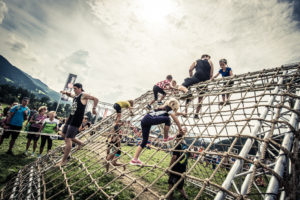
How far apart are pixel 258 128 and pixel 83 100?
117 inches

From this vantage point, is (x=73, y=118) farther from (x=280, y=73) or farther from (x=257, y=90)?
(x=280, y=73)

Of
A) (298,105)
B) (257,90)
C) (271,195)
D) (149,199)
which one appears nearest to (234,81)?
(257,90)

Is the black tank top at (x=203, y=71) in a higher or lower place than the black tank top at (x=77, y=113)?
higher

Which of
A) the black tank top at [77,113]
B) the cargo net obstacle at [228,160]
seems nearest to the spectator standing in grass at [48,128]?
the cargo net obstacle at [228,160]

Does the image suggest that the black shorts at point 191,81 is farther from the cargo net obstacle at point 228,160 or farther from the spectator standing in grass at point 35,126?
the spectator standing in grass at point 35,126

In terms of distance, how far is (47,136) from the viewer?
180 inches

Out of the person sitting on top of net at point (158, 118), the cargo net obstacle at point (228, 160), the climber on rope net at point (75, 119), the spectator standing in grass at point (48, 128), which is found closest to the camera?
the cargo net obstacle at point (228, 160)

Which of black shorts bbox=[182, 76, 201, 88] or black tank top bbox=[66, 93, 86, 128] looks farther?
black shorts bbox=[182, 76, 201, 88]

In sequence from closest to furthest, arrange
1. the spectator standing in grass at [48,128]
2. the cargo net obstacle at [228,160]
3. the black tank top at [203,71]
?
the cargo net obstacle at [228,160] < the black tank top at [203,71] < the spectator standing in grass at [48,128]

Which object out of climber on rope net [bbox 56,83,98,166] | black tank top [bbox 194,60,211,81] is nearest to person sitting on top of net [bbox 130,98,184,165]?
climber on rope net [bbox 56,83,98,166]

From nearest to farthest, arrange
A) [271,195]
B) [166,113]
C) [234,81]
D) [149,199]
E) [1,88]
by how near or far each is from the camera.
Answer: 1. [271,195]
2. [166,113]
3. [149,199]
4. [234,81]
5. [1,88]

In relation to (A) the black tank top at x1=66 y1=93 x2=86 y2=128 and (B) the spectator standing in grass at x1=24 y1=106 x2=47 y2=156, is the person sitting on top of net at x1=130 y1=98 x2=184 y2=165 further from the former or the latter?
(B) the spectator standing in grass at x1=24 y1=106 x2=47 y2=156

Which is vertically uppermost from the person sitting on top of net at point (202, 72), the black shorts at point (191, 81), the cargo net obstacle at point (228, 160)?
the person sitting on top of net at point (202, 72)

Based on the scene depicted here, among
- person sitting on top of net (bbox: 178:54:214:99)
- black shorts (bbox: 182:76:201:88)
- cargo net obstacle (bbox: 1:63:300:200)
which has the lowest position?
cargo net obstacle (bbox: 1:63:300:200)
